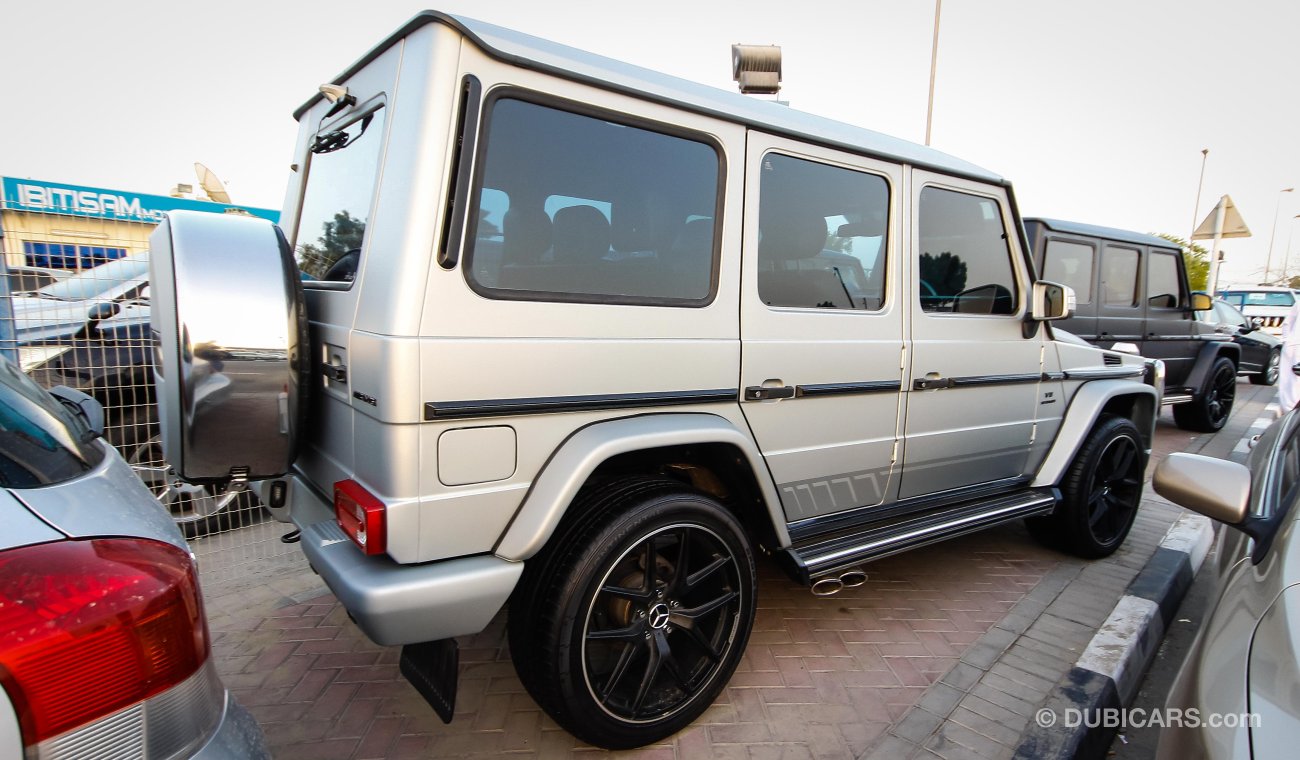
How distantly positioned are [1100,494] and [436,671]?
3867 millimetres

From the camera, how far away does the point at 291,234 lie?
279 centimetres

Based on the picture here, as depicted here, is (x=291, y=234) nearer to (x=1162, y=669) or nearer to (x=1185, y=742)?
(x=1185, y=742)

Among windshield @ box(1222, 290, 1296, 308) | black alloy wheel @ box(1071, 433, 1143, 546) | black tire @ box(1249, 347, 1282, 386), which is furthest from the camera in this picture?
windshield @ box(1222, 290, 1296, 308)

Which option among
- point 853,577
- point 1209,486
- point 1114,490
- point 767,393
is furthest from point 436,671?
point 1114,490

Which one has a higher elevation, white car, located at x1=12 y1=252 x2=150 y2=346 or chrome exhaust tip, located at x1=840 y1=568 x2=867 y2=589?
white car, located at x1=12 y1=252 x2=150 y2=346

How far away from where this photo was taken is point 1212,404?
796 cm

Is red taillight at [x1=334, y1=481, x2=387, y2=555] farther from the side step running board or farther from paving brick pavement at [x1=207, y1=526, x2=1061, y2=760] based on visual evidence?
the side step running board

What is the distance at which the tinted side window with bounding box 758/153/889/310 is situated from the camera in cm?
250

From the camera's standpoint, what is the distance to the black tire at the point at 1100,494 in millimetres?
3662

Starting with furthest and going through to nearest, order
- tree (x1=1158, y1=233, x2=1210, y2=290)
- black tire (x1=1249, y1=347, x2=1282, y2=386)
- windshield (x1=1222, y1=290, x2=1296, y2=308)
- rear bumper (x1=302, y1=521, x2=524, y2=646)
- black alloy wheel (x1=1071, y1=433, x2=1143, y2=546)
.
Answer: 1. tree (x1=1158, y1=233, x2=1210, y2=290)
2. windshield (x1=1222, y1=290, x2=1296, y2=308)
3. black tire (x1=1249, y1=347, x2=1282, y2=386)
4. black alloy wheel (x1=1071, y1=433, x2=1143, y2=546)
5. rear bumper (x1=302, y1=521, x2=524, y2=646)

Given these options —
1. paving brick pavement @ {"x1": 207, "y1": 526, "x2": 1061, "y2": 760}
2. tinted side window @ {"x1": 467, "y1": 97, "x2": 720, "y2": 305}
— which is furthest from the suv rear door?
paving brick pavement @ {"x1": 207, "y1": 526, "x2": 1061, "y2": 760}

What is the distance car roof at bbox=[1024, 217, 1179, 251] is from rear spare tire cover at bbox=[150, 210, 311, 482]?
6727 millimetres

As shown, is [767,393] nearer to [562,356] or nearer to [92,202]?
[562,356]

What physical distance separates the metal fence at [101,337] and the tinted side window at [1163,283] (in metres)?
9.17
